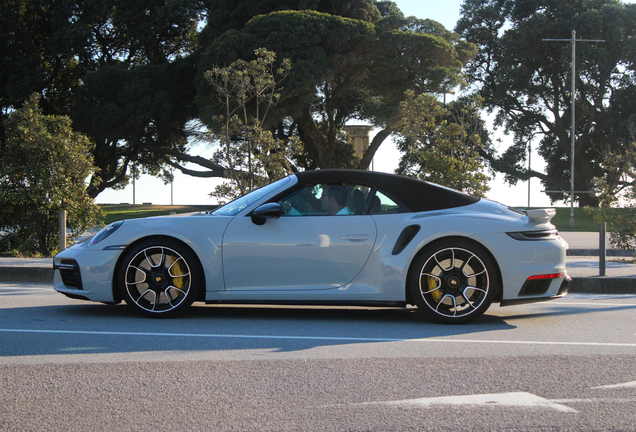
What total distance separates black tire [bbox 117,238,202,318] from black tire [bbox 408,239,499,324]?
6.60 ft

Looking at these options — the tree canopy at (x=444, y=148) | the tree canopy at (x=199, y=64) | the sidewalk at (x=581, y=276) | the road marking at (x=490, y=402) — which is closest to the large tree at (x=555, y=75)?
the tree canopy at (x=199, y=64)

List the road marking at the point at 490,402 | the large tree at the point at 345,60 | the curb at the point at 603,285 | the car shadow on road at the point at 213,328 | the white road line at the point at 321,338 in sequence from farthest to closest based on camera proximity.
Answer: the large tree at the point at 345,60, the curb at the point at 603,285, the white road line at the point at 321,338, the car shadow on road at the point at 213,328, the road marking at the point at 490,402

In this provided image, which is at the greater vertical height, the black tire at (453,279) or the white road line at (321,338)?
the black tire at (453,279)

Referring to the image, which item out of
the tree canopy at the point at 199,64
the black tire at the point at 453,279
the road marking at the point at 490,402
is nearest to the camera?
the road marking at the point at 490,402

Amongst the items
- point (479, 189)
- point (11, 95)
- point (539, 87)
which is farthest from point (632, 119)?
point (11, 95)

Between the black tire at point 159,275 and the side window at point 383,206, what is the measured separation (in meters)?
1.69

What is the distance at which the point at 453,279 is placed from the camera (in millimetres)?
5570

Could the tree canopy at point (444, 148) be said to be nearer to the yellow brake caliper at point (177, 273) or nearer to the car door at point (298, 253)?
the car door at point (298, 253)

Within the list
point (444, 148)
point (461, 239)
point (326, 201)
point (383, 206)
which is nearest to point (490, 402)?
point (461, 239)

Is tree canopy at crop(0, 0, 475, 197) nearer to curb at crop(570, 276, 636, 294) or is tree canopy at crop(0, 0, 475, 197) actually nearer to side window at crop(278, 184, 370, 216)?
curb at crop(570, 276, 636, 294)

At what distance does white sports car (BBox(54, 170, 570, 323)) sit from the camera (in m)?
5.57

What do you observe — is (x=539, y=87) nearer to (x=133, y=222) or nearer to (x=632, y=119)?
(x=632, y=119)

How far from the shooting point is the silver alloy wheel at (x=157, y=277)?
18.7 feet

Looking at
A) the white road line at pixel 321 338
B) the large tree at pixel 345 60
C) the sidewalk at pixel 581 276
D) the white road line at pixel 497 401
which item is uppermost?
the large tree at pixel 345 60
